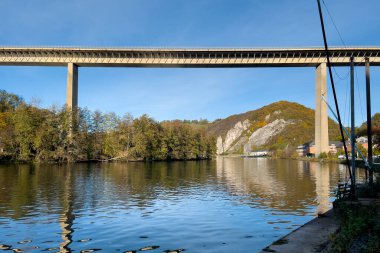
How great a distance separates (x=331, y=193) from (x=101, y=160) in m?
82.8

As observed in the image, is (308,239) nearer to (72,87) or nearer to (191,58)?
(72,87)

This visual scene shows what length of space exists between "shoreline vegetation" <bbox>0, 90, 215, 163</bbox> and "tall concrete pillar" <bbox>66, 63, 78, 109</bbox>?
217 centimetres

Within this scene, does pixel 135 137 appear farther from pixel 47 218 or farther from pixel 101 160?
pixel 47 218

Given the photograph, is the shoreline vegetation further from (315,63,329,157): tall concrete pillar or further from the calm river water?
the calm river water

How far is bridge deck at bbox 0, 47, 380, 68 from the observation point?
94375 millimetres

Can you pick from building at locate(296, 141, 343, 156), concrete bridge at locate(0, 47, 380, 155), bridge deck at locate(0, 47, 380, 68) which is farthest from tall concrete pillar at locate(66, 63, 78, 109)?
building at locate(296, 141, 343, 156)

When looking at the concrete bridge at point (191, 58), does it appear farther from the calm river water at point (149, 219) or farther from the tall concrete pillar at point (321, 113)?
the calm river water at point (149, 219)

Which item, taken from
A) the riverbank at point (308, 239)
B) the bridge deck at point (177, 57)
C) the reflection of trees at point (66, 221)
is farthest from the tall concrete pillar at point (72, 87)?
the riverbank at point (308, 239)

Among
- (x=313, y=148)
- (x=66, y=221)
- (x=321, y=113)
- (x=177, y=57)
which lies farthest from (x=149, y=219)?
(x=313, y=148)

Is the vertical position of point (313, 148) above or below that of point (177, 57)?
below

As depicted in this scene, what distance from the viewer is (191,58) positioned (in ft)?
326

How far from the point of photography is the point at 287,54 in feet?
317

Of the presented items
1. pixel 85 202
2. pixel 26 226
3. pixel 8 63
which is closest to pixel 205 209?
pixel 85 202

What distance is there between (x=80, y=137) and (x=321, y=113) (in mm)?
61618
